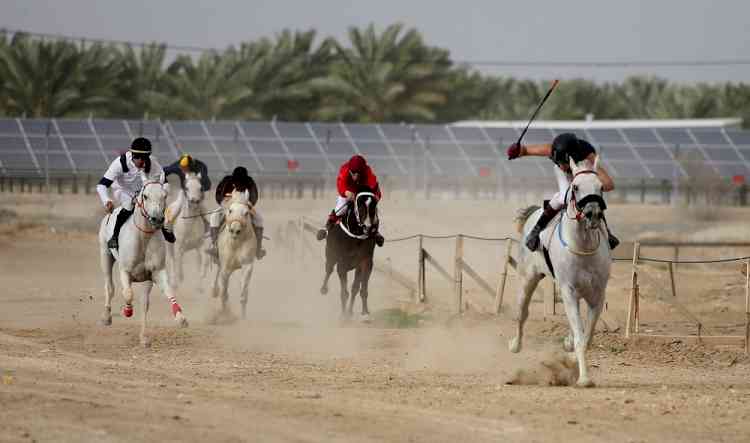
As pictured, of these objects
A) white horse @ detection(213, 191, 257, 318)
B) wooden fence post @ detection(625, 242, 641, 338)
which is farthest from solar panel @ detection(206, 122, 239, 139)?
wooden fence post @ detection(625, 242, 641, 338)

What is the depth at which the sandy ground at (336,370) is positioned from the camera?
10547mm

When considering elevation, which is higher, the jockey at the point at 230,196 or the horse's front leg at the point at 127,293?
the jockey at the point at 230,196

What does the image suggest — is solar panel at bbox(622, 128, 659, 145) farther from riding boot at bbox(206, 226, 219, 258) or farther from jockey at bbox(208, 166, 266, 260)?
riding boot at bbox(206, 226, 219, 258)

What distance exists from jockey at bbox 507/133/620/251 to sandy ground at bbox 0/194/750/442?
1466 mm

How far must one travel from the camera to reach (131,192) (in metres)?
18.2

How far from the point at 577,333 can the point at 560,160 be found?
6.66ft

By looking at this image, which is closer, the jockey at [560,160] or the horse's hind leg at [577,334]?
the horse's hind leg at [577,334]

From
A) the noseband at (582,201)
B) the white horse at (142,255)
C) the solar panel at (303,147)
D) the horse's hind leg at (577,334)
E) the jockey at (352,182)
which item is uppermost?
the solar panel at (303,147)

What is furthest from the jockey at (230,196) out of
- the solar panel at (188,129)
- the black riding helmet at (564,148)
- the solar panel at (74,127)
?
the solar panel at (188,129)

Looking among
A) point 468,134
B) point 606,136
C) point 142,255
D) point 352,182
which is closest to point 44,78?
point 468,134

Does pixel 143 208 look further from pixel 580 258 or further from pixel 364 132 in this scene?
pixel 364 132

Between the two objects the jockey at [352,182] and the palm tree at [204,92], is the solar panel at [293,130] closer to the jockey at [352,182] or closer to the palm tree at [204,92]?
the palm tree at [204,92]

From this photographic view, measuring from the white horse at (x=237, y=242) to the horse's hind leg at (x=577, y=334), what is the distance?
334 inches

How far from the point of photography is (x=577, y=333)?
1409 centimetres
